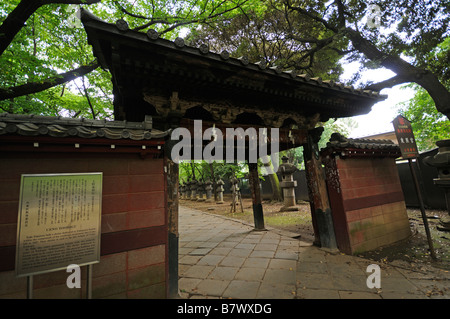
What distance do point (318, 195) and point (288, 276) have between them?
88.5 inches

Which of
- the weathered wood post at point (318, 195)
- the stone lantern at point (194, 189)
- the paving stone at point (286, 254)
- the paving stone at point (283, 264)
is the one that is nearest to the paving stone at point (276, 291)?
the paving stone at point (283, 264)

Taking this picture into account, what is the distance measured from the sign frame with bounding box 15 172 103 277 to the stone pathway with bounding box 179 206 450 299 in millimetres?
1784

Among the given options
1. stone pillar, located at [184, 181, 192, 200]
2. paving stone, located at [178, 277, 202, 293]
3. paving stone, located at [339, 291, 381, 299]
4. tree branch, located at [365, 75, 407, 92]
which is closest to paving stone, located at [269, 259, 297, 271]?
paving stone, located at [339, 291, 381, 299]

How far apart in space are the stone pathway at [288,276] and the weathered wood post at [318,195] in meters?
0.37

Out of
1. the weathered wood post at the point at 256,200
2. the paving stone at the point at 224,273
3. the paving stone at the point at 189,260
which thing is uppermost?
the weathered wood post at the point at 256,200

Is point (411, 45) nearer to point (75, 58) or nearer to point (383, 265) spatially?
point (383, 265)

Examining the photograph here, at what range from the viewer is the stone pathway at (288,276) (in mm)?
3100

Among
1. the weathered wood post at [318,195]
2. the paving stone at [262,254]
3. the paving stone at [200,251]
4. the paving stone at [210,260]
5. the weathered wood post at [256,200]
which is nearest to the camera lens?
the paving stone at [210,260]

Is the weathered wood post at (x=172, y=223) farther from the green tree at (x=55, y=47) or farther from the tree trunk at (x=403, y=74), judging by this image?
the tree trunk at (x=403, y=74)

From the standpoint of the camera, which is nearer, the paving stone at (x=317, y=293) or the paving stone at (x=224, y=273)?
the paving stone at (x=317, y=293)

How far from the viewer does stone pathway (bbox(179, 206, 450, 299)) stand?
3100 millimetres

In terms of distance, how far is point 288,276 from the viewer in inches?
145

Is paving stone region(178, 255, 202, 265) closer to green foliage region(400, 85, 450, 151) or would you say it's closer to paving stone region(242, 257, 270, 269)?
paving stone region(242, 257, 270, 269)
